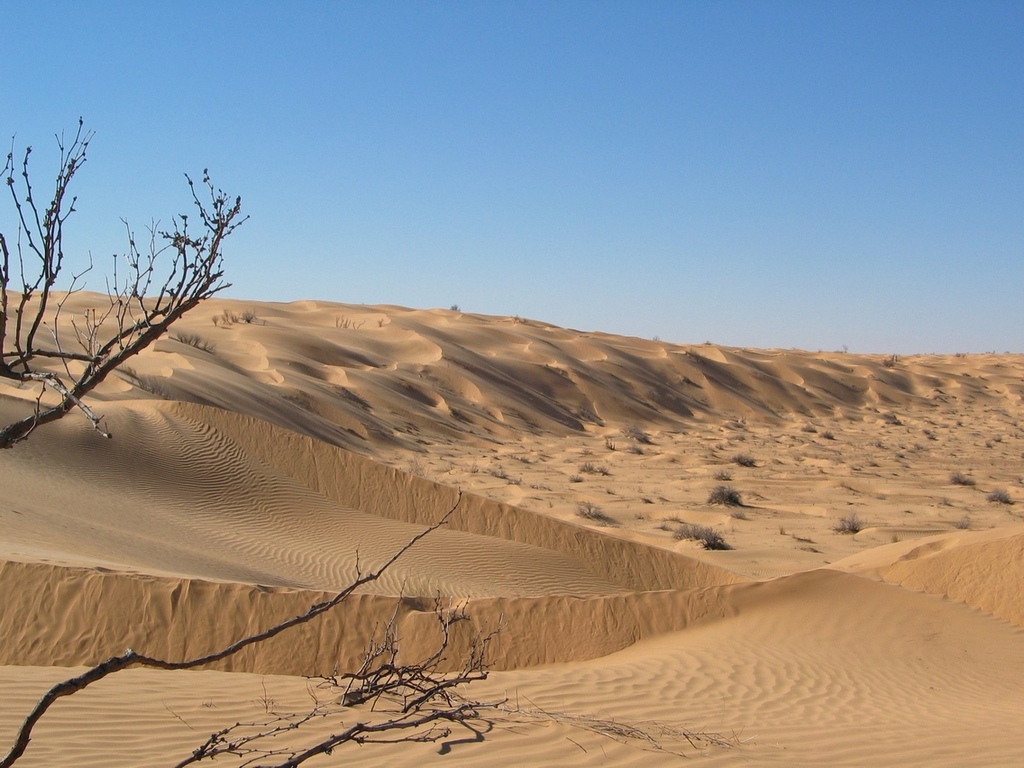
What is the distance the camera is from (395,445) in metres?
22.7

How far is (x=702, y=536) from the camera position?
1537 cm

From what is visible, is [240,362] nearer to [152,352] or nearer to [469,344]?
[152,352]

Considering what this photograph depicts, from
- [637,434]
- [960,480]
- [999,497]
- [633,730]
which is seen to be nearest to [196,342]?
[637,434]

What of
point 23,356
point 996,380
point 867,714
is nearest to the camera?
point 23,356

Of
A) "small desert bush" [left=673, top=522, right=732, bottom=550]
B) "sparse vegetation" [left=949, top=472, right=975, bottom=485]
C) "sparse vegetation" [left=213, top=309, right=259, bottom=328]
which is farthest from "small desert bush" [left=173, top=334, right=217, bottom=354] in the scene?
"sparse vegetation" [left=949, top=472, right=975, bottom=485]

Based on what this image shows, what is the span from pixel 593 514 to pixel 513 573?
467 centimetres

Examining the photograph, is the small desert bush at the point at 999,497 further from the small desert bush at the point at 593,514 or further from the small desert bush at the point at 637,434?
the small desert bush at the point at 637,434

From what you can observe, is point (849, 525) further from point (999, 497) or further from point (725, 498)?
point (999, 497)

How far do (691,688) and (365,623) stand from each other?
3030 millimetres

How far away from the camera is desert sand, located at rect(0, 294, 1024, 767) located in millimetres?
5969

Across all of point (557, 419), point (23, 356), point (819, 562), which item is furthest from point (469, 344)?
point (23, 356)

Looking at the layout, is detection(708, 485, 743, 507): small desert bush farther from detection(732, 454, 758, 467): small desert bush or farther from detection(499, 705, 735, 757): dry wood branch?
detection(499, 705, 735, 757): dry wood branch

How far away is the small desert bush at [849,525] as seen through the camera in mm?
16547

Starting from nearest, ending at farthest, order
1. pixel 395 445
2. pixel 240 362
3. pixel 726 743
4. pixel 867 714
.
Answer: pixel 726 743 < pixel 867 714 < pixel 395 445 < pixel 240 362
